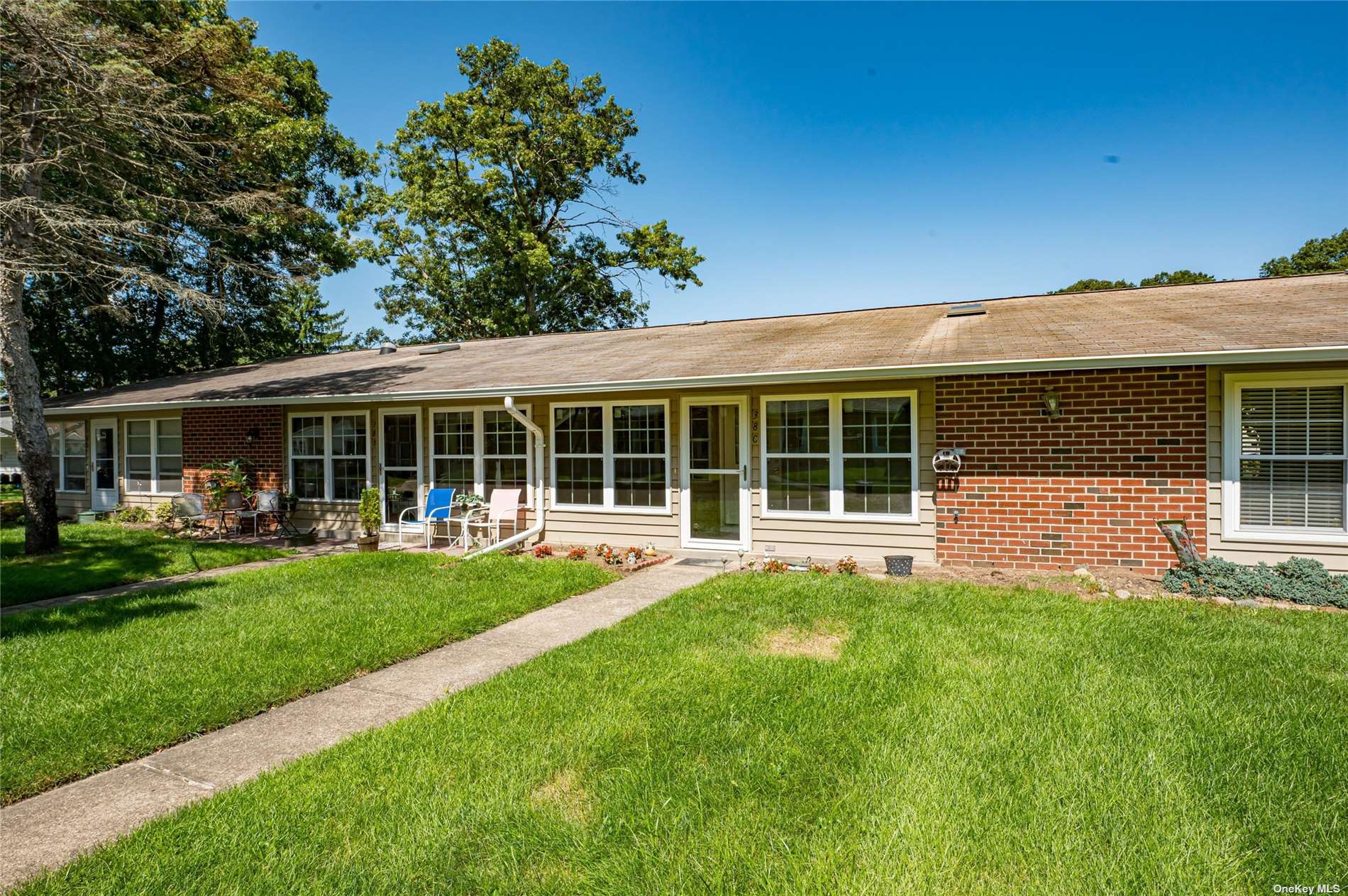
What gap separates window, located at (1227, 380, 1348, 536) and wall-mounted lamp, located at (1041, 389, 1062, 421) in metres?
1.58

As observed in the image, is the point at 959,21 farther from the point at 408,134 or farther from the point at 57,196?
the point at 408,134

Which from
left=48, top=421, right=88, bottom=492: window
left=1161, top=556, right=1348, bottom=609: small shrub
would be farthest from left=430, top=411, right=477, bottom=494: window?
left=48, top=421, right=88, bottom=492: window

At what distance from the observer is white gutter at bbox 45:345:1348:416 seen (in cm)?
610

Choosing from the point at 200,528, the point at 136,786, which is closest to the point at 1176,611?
the point at 136,786

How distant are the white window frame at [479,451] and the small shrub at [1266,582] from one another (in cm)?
820

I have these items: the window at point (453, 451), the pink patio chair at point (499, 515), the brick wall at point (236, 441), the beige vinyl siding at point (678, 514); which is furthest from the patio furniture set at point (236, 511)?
the pink patio chair at point (499, 515)

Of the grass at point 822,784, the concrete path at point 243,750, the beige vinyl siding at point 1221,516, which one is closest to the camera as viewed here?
the grass at point 822,784

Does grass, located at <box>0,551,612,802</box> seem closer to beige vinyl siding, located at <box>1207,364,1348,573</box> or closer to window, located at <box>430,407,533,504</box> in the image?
window, located at <box>430,407,533,504</box>

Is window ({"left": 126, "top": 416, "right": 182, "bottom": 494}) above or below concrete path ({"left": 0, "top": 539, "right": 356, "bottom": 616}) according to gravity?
above

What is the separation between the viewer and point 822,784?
3135 millimetres

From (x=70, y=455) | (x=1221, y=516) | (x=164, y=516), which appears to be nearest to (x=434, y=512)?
(x=164, y=516)

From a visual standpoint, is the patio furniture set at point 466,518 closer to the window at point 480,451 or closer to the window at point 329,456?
the window at point 480,451

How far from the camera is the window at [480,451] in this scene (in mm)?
10609

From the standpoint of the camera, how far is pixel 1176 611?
19.4ft
